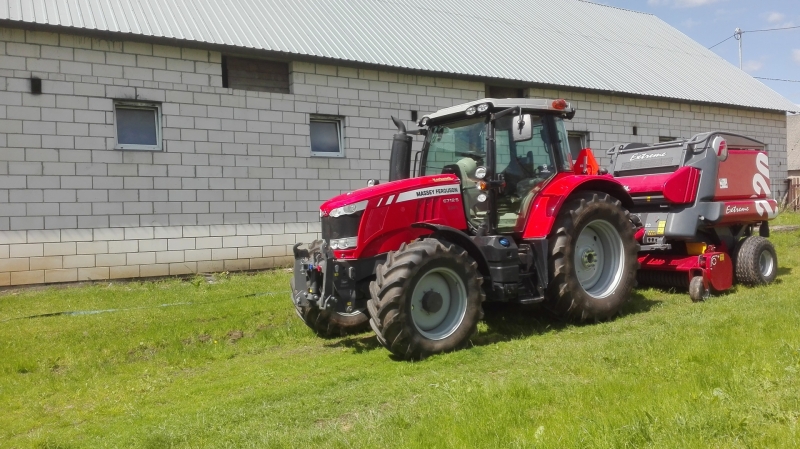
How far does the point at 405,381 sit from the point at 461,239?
5.78ft

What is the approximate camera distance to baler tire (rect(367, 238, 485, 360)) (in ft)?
19.3

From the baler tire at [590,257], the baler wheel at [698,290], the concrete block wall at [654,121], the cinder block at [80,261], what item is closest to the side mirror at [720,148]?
the baler wheel at [698,290]

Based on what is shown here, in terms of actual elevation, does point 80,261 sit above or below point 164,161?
below

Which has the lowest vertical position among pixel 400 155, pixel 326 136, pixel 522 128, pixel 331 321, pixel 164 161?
pixel 331 321

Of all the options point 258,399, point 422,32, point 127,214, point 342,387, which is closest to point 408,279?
point 342,387

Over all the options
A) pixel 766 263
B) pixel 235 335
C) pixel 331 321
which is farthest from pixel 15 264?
pixel 766 263

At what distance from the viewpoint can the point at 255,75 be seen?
12.4 m

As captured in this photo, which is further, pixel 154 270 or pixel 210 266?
pixel 210 266

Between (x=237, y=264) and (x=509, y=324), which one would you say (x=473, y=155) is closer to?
(x=509, y=324)

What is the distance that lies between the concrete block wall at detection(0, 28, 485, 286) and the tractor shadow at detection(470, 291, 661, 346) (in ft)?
18.4

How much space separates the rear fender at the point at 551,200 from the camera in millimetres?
7035

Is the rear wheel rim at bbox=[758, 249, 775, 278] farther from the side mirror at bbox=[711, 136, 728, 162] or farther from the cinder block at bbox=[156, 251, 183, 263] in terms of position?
the cinder block at bbox=[156, 251, 183, 263]

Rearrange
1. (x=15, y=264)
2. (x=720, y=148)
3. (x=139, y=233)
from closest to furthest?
(x=720, y=148)
(x=15, y=264)
(x=139, y=233)

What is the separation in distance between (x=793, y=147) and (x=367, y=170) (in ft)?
120
